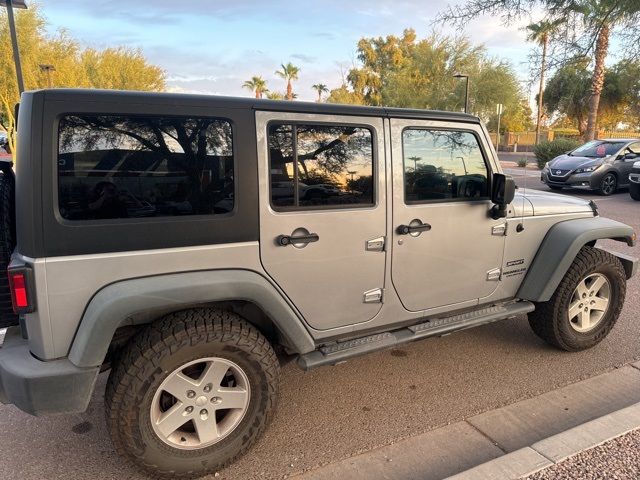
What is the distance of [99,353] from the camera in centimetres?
212

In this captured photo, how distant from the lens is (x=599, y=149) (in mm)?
13719

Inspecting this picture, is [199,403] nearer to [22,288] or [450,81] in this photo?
[22,288]

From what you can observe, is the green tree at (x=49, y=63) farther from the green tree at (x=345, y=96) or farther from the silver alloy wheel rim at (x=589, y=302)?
the green tree at (x=345, y=96)

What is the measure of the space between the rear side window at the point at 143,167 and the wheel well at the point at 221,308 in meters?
0.49

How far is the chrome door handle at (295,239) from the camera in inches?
97.7

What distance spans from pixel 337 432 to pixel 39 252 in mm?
1856

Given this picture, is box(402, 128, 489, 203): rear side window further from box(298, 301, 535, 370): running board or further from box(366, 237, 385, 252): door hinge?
box(298, 301, 535, 370): running board

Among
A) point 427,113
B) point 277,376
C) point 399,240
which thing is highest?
point 427,113

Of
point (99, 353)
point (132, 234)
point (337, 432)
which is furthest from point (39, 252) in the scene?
point (337, 432)

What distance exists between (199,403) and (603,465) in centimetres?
206

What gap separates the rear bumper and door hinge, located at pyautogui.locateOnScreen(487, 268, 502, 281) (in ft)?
8.29

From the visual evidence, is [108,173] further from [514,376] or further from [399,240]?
[514,376]

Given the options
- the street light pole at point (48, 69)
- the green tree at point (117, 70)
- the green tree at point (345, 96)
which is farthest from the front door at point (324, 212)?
the green tree at point (345, 96)

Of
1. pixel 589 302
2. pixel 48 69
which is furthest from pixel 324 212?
pixel 48 69
